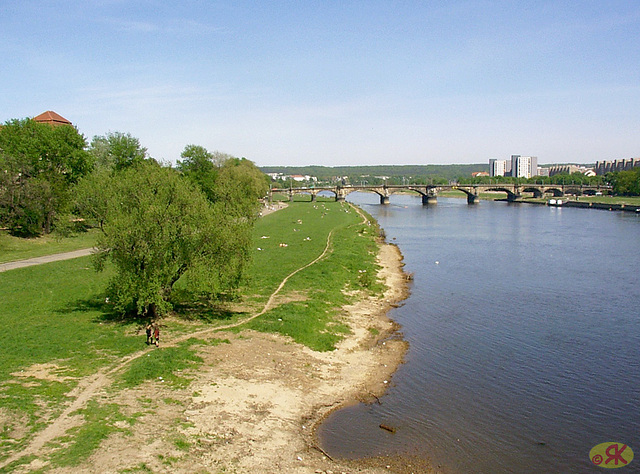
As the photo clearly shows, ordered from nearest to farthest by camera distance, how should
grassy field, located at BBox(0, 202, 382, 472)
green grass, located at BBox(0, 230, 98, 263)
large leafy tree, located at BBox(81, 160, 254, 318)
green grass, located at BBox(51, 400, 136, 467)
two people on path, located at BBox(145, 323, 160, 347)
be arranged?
green grass, located at BBox(51, 400, 136, 467)
grassy field, located at BBox(0, 202, 382, 472)
two people on path, located at BBox(145, 323, 160, 347)
large leafy tree, located at BBox(81, 160, 254, 318)
green grass, located at BBox(0, 230, 98, 263)

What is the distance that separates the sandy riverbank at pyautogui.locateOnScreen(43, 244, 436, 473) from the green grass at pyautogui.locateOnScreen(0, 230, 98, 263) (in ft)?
98.3

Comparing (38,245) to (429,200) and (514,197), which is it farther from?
(514,197)

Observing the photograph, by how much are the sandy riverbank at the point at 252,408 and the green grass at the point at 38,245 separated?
1179 inches

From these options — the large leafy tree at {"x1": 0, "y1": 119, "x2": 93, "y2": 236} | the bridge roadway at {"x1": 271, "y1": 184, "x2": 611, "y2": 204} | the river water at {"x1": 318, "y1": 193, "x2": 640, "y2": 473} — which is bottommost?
the river water at {"x1": 318, "y1": 193, "x2": 640, "y2": 473}

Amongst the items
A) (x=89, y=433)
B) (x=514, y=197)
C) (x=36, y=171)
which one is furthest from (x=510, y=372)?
(x=514, y=197)

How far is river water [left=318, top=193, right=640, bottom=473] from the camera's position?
17094 millimetres

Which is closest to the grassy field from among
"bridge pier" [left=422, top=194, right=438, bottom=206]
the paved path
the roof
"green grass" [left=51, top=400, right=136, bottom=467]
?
"green grass" [left=51, top=400, right=136, bottom=467]

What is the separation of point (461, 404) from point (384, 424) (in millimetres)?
3486

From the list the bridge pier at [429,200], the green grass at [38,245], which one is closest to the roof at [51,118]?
the green grass at [38,245]

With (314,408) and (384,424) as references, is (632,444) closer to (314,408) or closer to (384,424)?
(384,424)

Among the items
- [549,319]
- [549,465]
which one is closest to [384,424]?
[549,465]

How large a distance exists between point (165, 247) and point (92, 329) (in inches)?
187

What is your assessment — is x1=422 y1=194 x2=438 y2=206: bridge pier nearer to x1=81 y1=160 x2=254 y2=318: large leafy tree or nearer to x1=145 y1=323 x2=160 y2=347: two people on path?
x1=81 y1=160 x2=254 y2=318: large leafy tree

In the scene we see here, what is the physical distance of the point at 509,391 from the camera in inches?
847
